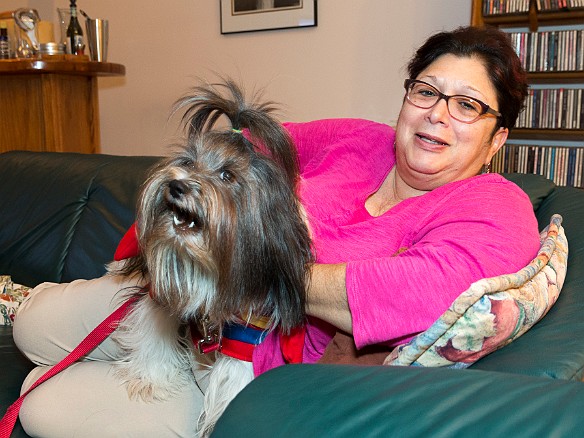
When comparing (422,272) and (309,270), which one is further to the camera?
(309,270)

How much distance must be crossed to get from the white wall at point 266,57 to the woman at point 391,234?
184 cm

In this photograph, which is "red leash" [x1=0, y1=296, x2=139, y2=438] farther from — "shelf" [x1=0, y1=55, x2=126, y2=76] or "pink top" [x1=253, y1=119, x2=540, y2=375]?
"shelf" [x1=0, y1=55, x2=126, y2=76]

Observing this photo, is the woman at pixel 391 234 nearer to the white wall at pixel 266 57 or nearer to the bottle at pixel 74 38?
the white wall at pixel 266 57

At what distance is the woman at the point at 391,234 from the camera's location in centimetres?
129

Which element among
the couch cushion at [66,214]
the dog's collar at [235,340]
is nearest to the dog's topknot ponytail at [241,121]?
the dog's collar at [235,340]

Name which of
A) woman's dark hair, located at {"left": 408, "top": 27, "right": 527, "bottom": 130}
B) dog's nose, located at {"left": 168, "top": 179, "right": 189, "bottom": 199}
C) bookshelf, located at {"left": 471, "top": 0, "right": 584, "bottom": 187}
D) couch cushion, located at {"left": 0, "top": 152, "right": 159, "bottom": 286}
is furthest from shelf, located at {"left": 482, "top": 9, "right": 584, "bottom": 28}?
dog's nose, located at {"left": 168, "top": 179, "right": 189, "bottom": 199}

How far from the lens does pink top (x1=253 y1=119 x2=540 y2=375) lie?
1.27m

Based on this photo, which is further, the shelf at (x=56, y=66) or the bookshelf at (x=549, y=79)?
the shelf at (x=56, y=66)

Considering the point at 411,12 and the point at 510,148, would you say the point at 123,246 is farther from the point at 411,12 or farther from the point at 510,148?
the point at 411,12

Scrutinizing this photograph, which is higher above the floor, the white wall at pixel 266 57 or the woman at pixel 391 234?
the white wall at pixel 266 57

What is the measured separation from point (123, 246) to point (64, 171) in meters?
1.10

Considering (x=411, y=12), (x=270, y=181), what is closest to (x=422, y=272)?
(x=270, y=181)

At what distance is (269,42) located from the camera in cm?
438

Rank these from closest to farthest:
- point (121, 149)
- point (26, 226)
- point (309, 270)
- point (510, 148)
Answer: point (309, 270) < point (26, 226) < point (510, 148) < point (121, 149)
